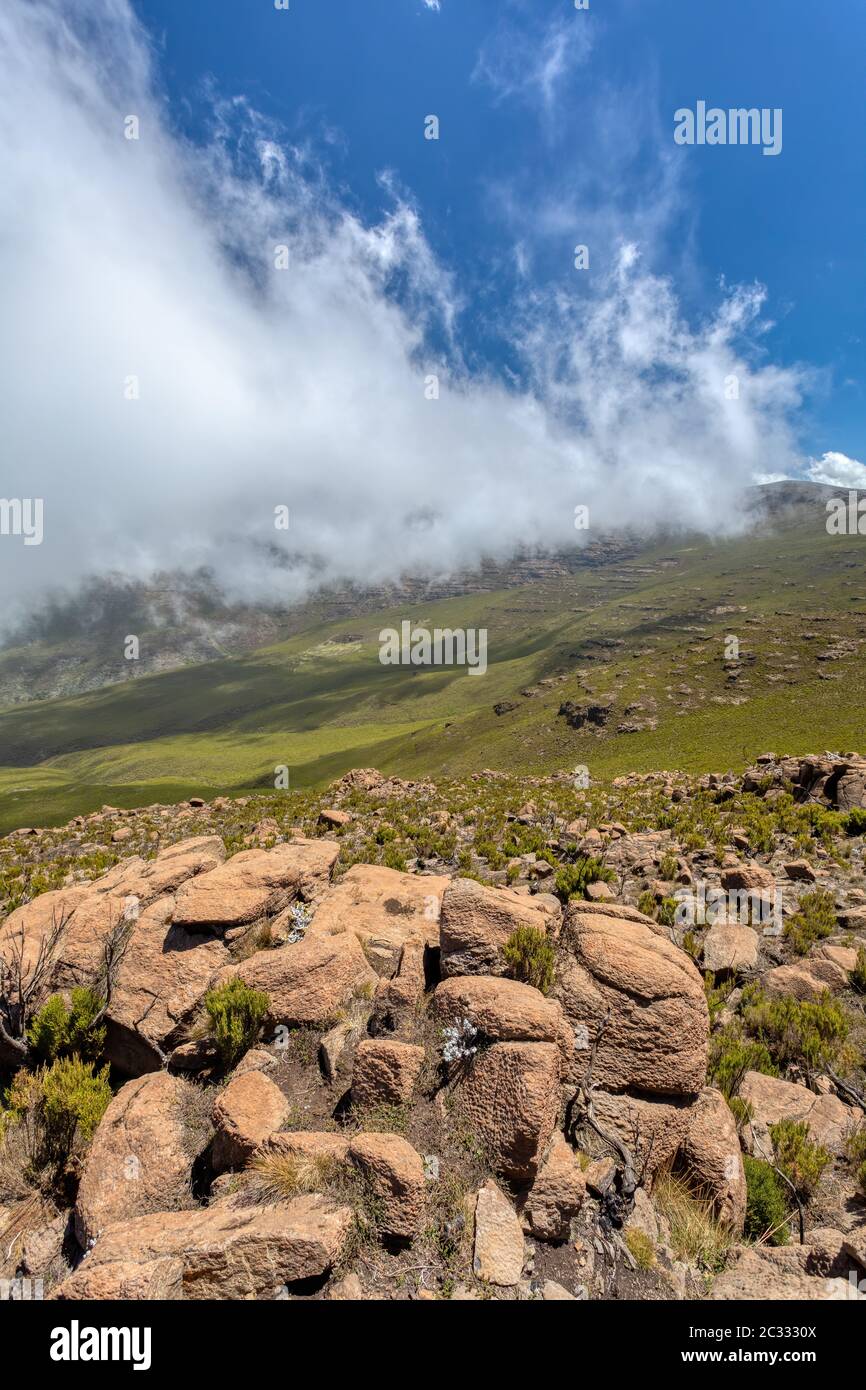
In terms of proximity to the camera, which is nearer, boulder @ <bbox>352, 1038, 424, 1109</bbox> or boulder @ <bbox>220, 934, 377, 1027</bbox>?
boulder @ <bbox>352, 1038, 424, 1109</bbox>

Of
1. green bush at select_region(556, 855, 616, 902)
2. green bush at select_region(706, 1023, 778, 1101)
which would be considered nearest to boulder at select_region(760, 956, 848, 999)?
green bush at select_region(706, 1023, 778, 1101)

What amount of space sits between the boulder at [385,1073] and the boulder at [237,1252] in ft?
3.81

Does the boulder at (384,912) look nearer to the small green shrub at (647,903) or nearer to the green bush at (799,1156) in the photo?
the green bush at (799,1156)

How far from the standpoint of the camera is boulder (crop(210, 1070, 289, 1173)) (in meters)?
5.67

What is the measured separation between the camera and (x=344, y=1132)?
575 centimetres

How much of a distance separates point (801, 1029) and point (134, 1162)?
32.4 ft

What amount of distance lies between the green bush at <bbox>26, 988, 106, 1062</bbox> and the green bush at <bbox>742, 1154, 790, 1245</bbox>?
913cm

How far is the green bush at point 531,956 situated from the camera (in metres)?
7.30

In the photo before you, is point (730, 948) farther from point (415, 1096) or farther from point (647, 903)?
point (415, 1096)

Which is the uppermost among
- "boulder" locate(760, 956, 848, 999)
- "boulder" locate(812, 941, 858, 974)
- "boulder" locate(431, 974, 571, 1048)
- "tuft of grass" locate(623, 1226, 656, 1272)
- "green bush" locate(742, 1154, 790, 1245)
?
"boulder" locate(431, 974, 571, 1048)

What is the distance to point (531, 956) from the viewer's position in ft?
24.4

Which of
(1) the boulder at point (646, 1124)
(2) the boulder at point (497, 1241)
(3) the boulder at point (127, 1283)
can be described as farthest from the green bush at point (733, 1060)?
(3) the boulder at point (127, 1283)

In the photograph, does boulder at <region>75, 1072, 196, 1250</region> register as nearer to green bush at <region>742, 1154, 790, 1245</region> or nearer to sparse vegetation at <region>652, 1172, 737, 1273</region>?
sparse vegetation at <region>652, 1172, 737, 1273</region>
